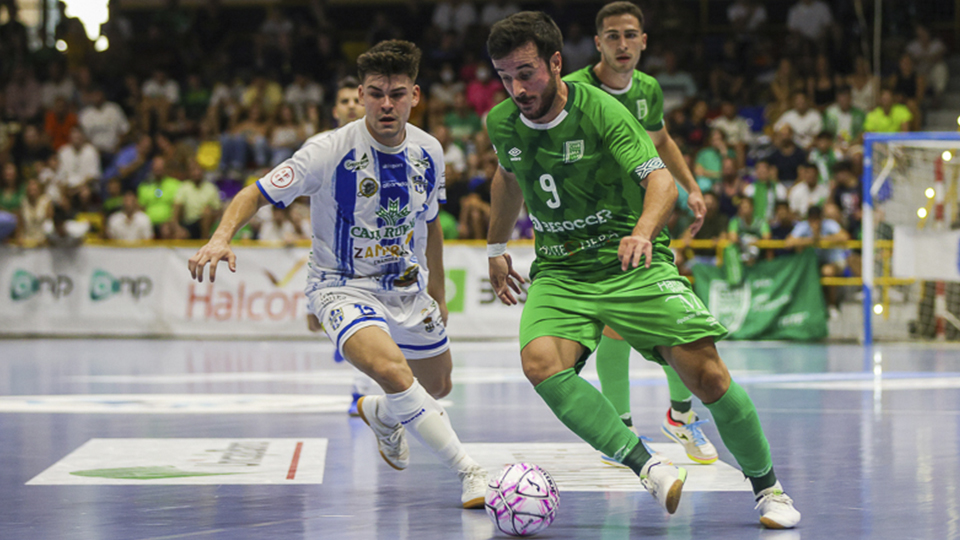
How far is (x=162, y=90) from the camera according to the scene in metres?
20.0

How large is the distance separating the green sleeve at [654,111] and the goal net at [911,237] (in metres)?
8.28

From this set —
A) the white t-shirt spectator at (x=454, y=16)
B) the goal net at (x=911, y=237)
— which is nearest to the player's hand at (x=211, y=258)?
the goal net at (x=911, y=237)

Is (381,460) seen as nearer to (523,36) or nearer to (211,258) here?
(211,258)

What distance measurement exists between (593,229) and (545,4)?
17641 millimetres

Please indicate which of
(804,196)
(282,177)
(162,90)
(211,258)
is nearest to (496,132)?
(282,177)

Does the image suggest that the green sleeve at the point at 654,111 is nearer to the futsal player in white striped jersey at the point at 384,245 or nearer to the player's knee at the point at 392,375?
the futsal player in white striped jersey at the point at 384,245

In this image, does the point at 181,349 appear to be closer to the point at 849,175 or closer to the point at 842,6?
the point at 849,175

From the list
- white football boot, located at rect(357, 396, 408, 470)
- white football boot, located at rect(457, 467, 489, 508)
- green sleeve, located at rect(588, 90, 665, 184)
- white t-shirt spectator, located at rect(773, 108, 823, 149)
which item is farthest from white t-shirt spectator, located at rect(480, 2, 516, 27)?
white football boot, located at rect(457, 467, 489, 508)

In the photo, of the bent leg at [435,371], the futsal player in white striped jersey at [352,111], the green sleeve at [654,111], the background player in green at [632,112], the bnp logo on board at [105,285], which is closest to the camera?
the bent leg at [435,371]

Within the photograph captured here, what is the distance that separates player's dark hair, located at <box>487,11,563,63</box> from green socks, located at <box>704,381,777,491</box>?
1558 mm

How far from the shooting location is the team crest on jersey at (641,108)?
577 cm

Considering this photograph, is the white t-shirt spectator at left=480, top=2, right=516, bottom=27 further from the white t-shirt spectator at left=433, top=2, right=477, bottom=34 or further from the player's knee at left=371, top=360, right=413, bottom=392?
the player's knee at left=371, top=360, right=413, bottom=392

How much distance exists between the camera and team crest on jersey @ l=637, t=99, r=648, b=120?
5.77 metres

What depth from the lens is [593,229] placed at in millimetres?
4473
